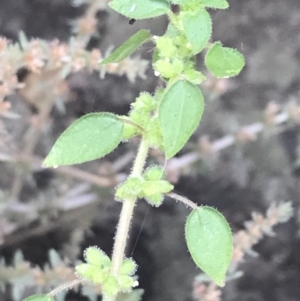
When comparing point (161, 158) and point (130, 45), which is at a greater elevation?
point (161, 158)

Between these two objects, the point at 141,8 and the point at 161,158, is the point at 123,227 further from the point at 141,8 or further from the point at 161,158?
the point at 161,158

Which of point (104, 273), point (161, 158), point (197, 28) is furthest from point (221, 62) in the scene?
point (161, 158)

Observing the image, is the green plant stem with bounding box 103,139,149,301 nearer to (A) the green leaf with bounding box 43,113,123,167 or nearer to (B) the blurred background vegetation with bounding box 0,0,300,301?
(A) the green leaf with bounding box 43,113,123,167

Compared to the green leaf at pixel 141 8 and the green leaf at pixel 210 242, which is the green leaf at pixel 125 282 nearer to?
the green leaf at pixel 210 242

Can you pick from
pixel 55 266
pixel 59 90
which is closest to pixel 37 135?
pixel 59 90

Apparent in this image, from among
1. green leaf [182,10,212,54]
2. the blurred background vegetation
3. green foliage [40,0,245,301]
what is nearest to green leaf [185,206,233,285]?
green foliage [40,0,245,301]

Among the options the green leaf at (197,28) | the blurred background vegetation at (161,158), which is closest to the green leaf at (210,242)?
the green leaf at (197,28)
